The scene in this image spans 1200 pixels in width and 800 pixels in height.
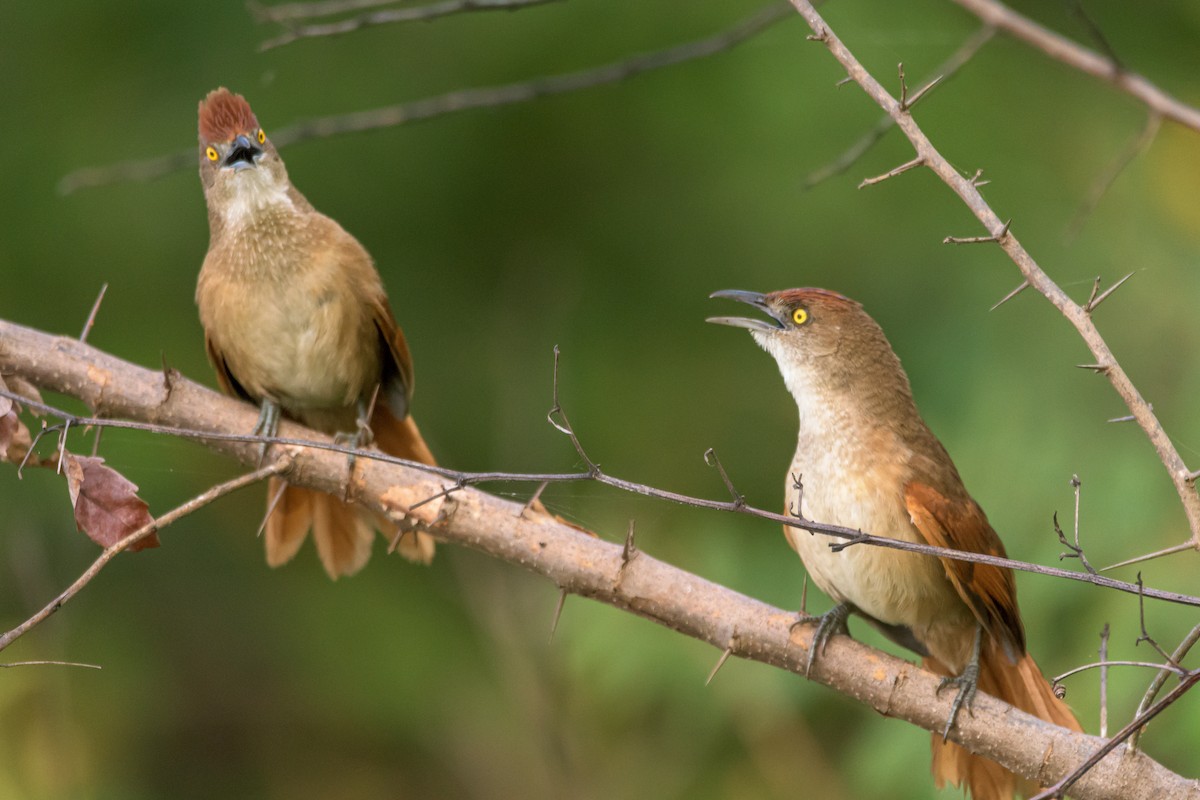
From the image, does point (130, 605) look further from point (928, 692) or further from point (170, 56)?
point (928, 692)

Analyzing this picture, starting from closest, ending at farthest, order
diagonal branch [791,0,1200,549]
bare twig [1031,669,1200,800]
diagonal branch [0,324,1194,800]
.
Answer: bare twig [1031,669,1200,800] → diagonal branch [791,0,1200,549] → diagonal branch [0,324,1194,800]

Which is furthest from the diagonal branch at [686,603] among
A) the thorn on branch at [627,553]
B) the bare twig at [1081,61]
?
the bare twig at [1081,61]

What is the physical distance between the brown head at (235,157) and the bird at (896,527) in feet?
4.90

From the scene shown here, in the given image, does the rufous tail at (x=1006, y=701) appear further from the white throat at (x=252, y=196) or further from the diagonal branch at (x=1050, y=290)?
the white throat at (x=252, y=196)

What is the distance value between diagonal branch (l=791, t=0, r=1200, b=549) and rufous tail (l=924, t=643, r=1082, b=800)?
3.77ft

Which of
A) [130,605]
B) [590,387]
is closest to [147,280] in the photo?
[130,605]

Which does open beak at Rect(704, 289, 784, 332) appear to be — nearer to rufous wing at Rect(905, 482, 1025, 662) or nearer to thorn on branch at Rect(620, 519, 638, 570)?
rufous wing at Rect(905, 482, 1025, 662)

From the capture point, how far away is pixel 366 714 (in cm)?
717

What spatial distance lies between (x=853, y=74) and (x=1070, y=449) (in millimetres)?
2941

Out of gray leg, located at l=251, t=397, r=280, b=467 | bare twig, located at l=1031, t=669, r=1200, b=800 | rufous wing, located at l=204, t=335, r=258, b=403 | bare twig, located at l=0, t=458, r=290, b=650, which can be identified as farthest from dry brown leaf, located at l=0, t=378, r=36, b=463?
bare twig, located at l=1031, t=669, r=1200, b=800

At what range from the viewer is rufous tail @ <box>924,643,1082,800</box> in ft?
11.6

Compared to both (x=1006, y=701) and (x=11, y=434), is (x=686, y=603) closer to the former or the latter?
(x=1006, y=701)

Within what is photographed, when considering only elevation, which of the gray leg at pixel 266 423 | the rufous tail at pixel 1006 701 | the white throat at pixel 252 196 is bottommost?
the rufous tail at pixel 1006 701

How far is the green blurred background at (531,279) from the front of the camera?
598 centimetres
